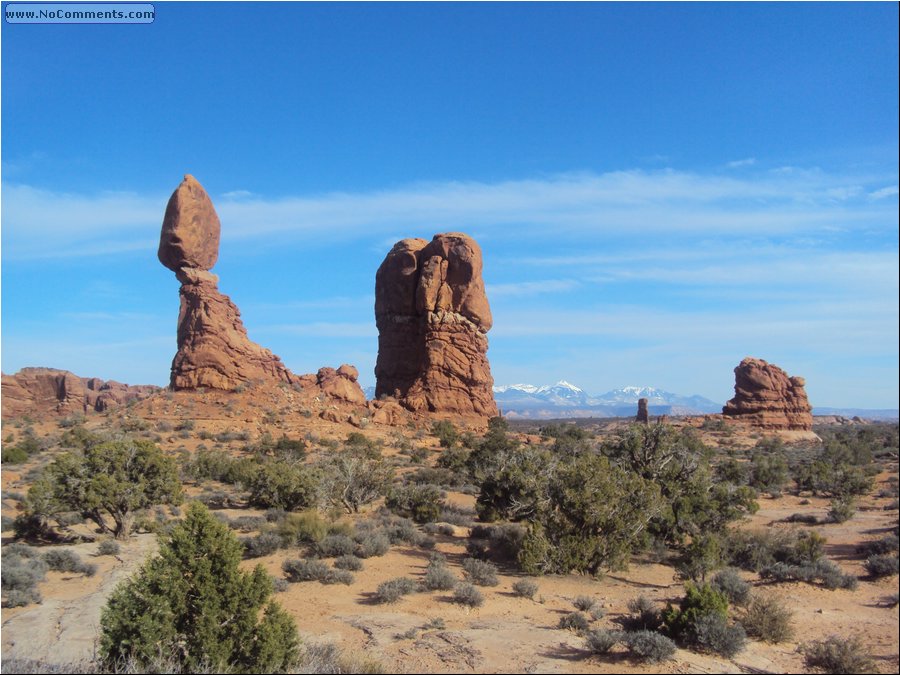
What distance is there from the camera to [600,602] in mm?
12297

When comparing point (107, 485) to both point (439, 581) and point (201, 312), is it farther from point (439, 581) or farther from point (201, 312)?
point (201, 312)

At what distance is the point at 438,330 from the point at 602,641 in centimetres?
4116

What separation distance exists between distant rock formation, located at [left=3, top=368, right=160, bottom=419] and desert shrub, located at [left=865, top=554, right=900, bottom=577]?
204 ft

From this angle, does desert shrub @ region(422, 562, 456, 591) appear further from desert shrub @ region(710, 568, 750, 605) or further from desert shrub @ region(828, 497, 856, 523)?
desert shrub @ region(828, 497, 856, 523)

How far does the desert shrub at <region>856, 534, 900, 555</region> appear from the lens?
1492 centimetres

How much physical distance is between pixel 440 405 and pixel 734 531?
107 feet

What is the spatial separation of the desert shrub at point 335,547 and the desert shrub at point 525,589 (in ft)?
16.5

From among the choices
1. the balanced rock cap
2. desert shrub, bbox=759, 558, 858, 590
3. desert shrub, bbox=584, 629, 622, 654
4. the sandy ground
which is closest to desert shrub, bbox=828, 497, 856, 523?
the sandy ground

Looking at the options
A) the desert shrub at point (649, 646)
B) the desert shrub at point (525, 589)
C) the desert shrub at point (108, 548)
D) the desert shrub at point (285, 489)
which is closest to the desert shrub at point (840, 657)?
the desert shrub at point (649, 646)

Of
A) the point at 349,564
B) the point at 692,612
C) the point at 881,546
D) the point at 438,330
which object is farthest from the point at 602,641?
the point at 438,330

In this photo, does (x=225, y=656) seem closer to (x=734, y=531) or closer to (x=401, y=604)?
(x=401, y=604)

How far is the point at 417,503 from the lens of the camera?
69.9 ft

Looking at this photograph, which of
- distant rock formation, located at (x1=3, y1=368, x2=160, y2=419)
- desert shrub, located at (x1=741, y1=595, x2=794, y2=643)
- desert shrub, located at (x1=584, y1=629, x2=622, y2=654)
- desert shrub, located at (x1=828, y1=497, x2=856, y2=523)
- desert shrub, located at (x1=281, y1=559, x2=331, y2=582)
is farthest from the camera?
distant rock formation, located at (x1=3, y1=368, x2=160, y2=419)

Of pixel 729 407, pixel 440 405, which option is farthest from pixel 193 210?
pixel 729 407
